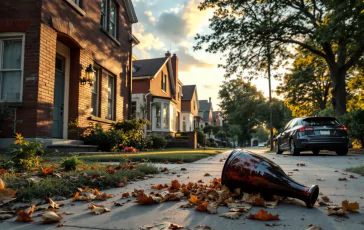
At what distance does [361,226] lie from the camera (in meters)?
1.66

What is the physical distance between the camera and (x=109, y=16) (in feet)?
37.8

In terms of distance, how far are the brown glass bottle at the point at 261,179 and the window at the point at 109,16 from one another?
10.0m

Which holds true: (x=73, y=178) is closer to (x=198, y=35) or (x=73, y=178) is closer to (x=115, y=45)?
(x=115, y=45)

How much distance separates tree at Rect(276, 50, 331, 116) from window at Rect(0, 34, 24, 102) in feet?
68.1

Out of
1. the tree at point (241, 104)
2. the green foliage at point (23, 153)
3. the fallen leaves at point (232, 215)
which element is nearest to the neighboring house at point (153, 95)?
the green foliage at point (23, 153)

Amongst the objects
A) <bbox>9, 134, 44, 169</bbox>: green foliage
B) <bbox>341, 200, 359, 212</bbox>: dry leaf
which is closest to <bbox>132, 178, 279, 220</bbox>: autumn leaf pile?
<bbox>341, 200, 359, 212</bbox>: dry leaf

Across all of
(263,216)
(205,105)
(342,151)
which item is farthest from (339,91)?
(205,105)

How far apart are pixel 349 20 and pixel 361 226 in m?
13.4

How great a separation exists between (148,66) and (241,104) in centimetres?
3876

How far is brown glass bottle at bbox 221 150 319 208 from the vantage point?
214 centimetres

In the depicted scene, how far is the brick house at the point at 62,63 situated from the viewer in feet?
23.1

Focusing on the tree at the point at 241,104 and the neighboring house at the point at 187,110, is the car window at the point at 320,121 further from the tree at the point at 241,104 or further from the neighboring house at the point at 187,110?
the tree at the point at 241,104

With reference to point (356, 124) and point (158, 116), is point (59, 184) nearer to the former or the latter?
point (356, 124)

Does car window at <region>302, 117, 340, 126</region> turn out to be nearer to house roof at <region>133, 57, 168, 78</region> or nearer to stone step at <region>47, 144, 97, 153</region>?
stone step at <region>47, 144, 97, 153</region>
